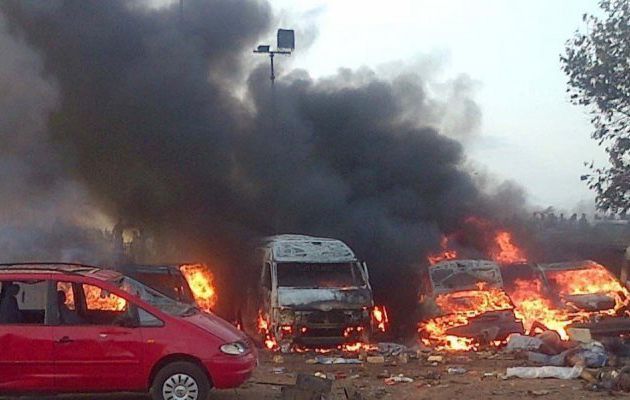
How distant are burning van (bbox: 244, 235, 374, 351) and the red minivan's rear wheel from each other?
4909mm

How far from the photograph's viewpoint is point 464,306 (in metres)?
13.5

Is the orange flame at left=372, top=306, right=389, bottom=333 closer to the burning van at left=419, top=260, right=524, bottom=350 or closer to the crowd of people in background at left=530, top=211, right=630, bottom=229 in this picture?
the burning van at left=419, top=260, right=524, bottom=350

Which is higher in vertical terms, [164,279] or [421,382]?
[164,279]

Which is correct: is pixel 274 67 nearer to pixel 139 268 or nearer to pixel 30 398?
pixel 139 268

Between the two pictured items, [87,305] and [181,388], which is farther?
[87,305]

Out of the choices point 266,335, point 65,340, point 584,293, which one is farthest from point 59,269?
point 584,293

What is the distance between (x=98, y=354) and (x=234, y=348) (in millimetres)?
1324

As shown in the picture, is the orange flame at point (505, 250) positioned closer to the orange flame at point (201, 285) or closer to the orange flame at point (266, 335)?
the orange flame at point (201, 285)

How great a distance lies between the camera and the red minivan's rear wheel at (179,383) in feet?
24.9

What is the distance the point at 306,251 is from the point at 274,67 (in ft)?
35.9

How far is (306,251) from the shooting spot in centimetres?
1409

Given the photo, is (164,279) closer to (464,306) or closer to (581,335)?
(464,306)

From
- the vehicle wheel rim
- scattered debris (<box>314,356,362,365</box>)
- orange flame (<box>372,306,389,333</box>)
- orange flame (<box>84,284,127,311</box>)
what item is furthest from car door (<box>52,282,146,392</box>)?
orange flame (<box>372,306,389,333</box>)

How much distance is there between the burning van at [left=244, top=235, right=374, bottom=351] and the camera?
12555mm
